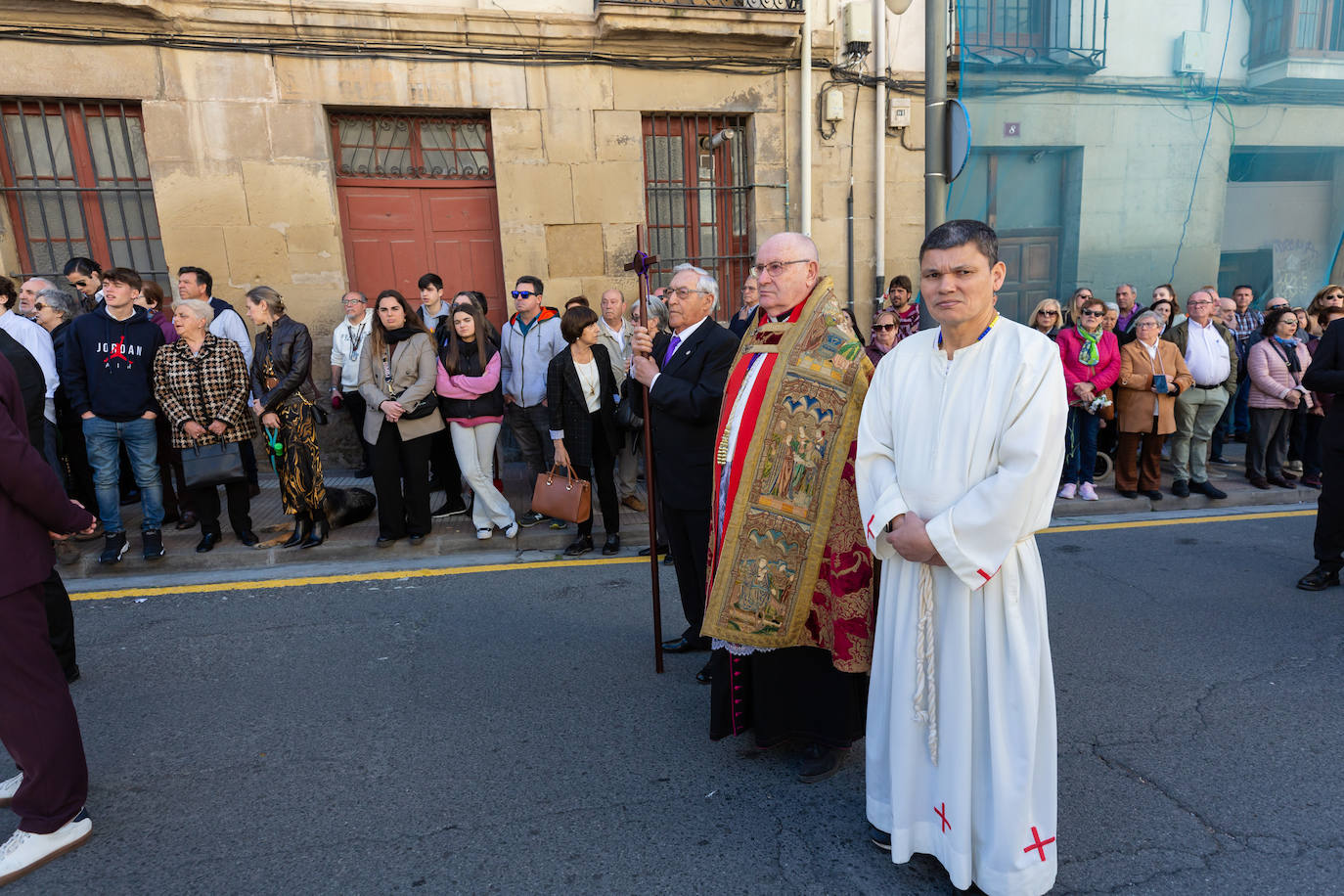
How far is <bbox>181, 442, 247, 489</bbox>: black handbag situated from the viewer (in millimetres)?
5512

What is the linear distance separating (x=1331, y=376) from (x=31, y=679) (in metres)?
6.28

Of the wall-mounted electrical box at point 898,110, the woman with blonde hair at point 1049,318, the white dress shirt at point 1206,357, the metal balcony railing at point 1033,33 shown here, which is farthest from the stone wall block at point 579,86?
the white dress shirt at point 1206,357

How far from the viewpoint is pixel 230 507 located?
5758 millimetres

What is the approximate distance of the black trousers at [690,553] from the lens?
3596mm

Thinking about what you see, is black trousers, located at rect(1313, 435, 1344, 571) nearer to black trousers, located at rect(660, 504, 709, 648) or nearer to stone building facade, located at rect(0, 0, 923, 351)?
black trousers, located at rect(660, 504, 709, 648)

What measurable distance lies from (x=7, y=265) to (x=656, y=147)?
6853 mm

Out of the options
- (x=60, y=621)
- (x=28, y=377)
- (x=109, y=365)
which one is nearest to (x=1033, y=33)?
(x=109, y=365)

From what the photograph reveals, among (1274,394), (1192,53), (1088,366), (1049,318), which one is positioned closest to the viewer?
(1088,366)

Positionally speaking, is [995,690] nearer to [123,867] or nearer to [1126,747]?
[1126,747]

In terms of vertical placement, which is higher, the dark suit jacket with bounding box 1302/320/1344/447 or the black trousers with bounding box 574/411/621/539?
the dark suit jacket with bounding box 1302/320/1344/447

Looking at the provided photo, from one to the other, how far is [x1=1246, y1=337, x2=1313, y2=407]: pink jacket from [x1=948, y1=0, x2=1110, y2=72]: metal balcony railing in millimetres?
3735

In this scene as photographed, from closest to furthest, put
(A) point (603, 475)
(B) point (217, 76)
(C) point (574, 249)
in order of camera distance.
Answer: (A) point (603, 475)
(B) point (217, 76)
(C) point (574, 249)

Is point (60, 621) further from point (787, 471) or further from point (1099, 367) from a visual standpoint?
point (1099, 367)

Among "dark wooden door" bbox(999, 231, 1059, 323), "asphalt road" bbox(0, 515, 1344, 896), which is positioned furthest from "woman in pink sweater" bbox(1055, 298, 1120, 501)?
"dark wooden door" bbox(999, 231, 1059, 323)
